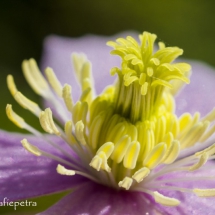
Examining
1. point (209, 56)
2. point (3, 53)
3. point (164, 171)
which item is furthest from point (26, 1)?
point (164, 171)

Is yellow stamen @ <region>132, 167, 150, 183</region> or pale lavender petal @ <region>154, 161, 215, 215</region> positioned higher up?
yellow stamen @ <region>132, 167, 150, 183</region>

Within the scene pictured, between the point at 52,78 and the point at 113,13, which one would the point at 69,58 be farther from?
the point at 113,13

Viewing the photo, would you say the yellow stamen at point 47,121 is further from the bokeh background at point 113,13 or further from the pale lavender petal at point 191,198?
the bokeh background at point 113,13

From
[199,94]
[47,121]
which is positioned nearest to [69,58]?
[199,94]

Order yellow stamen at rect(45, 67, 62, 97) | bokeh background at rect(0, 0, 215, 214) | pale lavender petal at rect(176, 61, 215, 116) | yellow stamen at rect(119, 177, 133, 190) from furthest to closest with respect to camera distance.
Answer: bokeh background at rect(0, 0, 215, 214)
pale lavender petal at rect(176, 61, 215, 116)
yellow stamen at rect(45, 67, 62, 97)
yellow stamen at rect(119, 177, 133, 190)

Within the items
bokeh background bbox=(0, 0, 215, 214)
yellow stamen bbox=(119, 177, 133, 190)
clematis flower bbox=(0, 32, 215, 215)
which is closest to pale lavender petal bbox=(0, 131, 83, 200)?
clematis flower bbox=(0, 32, 215, 215)

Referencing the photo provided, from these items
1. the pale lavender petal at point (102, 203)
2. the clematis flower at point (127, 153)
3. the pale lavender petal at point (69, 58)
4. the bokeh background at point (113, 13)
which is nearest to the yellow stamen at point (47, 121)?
the clematis flower at point (127, 153)

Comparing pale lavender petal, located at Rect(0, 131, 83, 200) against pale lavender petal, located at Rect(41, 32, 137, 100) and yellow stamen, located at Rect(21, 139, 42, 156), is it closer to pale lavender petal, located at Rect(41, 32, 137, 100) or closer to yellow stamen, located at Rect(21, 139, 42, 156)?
yellow stamen, located at Rect(21, 139, 42, 156)
